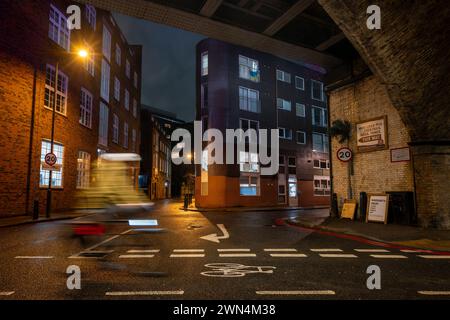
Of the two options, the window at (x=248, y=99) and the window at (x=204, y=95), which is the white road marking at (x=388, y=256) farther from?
the window at (x=204, y=95)

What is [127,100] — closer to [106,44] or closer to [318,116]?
[106,44]

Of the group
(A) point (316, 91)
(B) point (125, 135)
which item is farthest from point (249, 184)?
(A) point (316, 91)

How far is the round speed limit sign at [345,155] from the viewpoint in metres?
14.9

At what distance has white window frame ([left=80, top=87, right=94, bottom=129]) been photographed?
2430 centimetres

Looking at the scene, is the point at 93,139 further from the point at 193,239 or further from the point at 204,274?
the point at 204,274

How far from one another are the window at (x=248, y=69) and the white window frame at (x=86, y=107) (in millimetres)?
15025

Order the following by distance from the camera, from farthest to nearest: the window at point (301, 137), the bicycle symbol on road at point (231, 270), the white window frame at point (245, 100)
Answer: the window at point (301, 137) < the white window frame at point (245, 100) < the bicycle symbol on road at point (231, 270)

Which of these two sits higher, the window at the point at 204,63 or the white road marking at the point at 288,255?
the window at the point at 204,63

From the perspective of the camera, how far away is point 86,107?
82.4 feet

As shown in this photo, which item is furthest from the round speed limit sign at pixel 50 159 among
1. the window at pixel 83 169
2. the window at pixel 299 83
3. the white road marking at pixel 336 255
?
the window at pixel 299 83

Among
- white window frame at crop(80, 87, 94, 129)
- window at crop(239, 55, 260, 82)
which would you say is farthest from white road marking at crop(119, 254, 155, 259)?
window at crop(239, 55, 260, 82)

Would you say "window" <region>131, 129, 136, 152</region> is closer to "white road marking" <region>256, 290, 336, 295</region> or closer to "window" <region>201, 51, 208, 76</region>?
"window" <region>201, 51, 208, 76</region>
